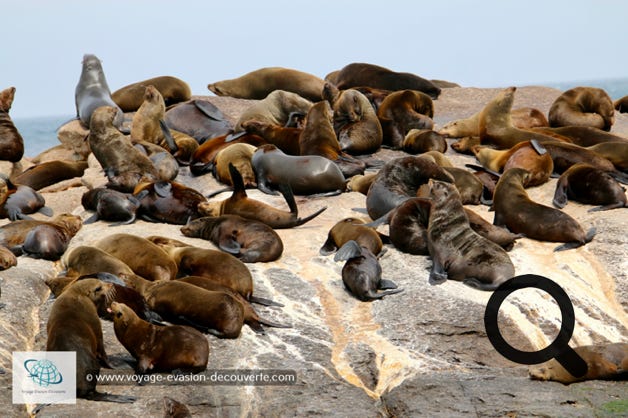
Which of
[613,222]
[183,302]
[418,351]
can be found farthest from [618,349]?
[613,222]

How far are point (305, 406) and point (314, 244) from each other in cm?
337

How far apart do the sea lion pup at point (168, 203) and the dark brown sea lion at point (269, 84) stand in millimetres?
6400

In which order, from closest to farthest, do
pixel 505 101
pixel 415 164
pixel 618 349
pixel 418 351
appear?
pixel 618 349 → pixel 418 351 → pixel 415 164 → pixel 505 101

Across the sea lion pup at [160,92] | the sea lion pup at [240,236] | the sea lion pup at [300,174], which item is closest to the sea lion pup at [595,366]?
the sea lion pup at [240,236]

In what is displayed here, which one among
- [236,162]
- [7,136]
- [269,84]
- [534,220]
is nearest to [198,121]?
[7,136]

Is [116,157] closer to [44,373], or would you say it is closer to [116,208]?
[116,208]

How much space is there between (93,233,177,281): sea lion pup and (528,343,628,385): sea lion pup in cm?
266

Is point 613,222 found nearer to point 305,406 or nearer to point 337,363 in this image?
point 337,363

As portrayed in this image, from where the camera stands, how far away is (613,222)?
9148mm

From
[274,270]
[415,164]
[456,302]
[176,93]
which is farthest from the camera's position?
[176,93]

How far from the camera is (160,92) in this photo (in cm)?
1560

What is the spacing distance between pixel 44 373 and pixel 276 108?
27.6ft

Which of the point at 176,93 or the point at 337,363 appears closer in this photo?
the point at 337,363

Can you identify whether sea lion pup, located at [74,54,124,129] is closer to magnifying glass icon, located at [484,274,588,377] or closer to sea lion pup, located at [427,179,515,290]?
sea lion pup, located at [427,179,515,290]
